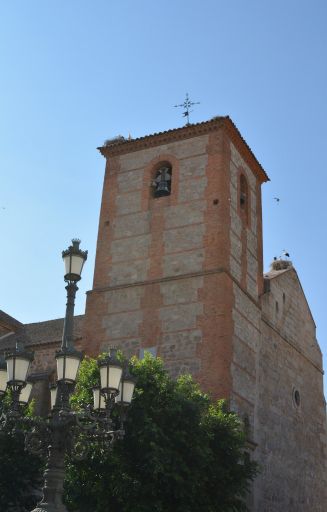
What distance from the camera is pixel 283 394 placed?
22.3 metres

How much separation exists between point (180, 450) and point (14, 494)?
4409 mm

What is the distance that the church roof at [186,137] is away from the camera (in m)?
22.2

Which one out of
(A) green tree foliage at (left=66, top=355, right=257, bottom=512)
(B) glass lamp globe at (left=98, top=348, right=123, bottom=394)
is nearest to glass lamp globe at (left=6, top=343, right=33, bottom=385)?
(B) glass lamp globe at (left=98, top=348, right=123, bottom=394)

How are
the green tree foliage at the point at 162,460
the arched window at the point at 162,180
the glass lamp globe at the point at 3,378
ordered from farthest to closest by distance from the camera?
the arched window at the point at 162,180 < the green tree foliage at the point at 162,460 < the glass lamp globe at the point at 3,378

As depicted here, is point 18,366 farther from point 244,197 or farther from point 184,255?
point 244,197

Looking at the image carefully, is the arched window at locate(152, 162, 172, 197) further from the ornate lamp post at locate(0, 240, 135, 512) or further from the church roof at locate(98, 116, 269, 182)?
the ornate lamp post at locate(0, 240, 135, 512)

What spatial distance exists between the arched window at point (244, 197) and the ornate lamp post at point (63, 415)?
14180mm

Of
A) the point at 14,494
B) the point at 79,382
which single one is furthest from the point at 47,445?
the point at 14,494

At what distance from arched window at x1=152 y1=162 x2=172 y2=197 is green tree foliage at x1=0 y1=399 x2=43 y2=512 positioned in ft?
32.6

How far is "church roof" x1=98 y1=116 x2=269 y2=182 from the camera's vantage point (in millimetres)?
22234

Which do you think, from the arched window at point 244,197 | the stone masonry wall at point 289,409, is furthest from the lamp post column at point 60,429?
the arched window at point 244,197

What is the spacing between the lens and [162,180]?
22.4 m

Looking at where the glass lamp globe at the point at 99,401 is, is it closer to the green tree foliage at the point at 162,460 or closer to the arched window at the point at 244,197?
the green tree foliage at the point at 162,460

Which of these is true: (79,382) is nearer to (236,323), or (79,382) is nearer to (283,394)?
(236,323)
